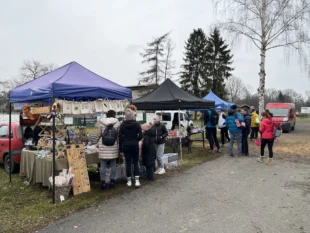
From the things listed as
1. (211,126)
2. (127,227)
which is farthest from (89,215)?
(211,126)

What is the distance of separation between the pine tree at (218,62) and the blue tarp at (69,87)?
32228mm

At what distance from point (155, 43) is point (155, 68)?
3116 mm

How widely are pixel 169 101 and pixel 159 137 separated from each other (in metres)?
2.30

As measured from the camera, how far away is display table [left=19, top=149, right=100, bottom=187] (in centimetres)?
590

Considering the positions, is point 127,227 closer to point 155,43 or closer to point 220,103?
point 220,103

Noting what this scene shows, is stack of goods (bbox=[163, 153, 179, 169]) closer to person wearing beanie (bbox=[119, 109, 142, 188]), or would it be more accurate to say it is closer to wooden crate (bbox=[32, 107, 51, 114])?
person wearing beanie (bbox=[119, 109, 142, 188])

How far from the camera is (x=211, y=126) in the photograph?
1102 centimetres

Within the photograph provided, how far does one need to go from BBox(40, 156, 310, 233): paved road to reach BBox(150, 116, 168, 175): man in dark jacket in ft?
1.98

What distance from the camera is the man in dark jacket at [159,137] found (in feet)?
23.7

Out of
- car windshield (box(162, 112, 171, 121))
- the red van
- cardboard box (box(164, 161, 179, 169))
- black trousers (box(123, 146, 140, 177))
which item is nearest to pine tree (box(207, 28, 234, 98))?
the red van

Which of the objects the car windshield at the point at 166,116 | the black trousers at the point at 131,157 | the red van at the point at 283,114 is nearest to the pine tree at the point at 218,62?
the red van at the point at 283,114

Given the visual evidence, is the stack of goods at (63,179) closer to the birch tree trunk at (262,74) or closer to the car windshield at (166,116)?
the car windshield at (166,116)

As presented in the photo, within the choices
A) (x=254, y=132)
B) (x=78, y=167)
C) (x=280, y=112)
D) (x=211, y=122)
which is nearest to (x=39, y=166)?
(x=78, y=167)

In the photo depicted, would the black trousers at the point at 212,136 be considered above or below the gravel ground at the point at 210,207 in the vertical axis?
above
